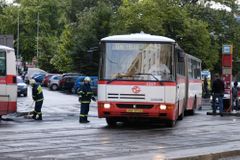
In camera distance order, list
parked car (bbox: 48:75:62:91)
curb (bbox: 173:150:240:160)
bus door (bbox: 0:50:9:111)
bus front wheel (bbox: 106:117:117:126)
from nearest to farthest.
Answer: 1. curb (bbox: 173:150:240:160)
2. bus door (bbox: 0:50:9:111)
3. bus front wheel (bbox: 106:117:117:126)
4. parked car (bbox: 48:75:62:91)

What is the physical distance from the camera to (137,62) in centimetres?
1919

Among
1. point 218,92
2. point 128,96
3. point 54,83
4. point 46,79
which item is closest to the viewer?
point 128,96

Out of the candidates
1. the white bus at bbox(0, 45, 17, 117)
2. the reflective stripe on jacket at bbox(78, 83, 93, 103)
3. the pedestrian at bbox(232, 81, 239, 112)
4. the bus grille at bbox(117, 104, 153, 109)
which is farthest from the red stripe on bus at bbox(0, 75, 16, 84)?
the pedestrian at bbox(232, 81, 239, 112)

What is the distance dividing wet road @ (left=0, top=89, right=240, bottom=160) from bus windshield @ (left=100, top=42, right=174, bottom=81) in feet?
5.75

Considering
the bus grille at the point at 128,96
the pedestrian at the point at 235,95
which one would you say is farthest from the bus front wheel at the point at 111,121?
the pedestrian at the point at 235,95

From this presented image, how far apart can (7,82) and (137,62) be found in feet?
15.7

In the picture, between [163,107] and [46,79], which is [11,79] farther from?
[46,79]

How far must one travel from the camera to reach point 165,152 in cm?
1302

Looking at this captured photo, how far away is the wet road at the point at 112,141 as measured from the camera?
12539 mm

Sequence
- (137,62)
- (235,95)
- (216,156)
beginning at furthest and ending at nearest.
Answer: (235,95) < (137,62) < (216,156)

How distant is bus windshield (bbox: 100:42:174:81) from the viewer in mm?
19062

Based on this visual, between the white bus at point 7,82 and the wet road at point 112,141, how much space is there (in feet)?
2.25

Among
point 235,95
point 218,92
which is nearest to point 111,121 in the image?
point 218,92

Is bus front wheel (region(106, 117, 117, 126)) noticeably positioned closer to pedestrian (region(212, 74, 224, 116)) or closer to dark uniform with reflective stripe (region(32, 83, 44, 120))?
dark uniform with reflective stripe (region(32, 83, 44, 120))
